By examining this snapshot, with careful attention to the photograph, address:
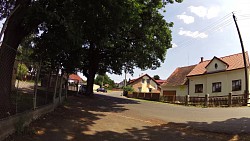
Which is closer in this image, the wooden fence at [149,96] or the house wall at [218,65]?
the house wall at [218,65]

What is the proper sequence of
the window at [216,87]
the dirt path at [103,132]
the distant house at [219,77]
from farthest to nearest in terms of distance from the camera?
the window at [216,87] < the distant house at [219,77] < the dirt path at [103,132]

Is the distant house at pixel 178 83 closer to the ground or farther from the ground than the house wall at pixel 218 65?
closer to the ground

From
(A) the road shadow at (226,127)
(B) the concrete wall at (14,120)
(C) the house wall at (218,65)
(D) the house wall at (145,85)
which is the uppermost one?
(C) the house wall at (218,65)

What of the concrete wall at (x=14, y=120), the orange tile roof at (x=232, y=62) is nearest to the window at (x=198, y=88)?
the orange tile roof at (x=232, y=62)

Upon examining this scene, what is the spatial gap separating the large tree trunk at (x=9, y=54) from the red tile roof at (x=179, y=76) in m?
38.1

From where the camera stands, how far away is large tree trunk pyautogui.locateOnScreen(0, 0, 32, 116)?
8.96m

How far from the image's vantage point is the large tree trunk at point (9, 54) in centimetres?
896

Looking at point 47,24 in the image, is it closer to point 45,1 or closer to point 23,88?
point 45,1

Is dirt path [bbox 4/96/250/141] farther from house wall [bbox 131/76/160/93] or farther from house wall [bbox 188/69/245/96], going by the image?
house wall [bbox 131/76/160/93]

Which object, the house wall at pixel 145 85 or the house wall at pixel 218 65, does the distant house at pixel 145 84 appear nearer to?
the house wall at pixel 145 85

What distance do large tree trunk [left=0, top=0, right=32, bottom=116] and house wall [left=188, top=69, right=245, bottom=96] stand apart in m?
28.4

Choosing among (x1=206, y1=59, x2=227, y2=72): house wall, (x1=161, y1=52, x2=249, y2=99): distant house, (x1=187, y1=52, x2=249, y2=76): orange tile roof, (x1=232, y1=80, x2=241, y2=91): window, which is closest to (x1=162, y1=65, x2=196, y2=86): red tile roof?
(x1=161, y1=52, x2=249, y2=99): distant house

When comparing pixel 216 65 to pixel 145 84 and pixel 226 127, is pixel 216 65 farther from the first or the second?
pixel 145 84

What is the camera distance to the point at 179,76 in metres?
50.4
